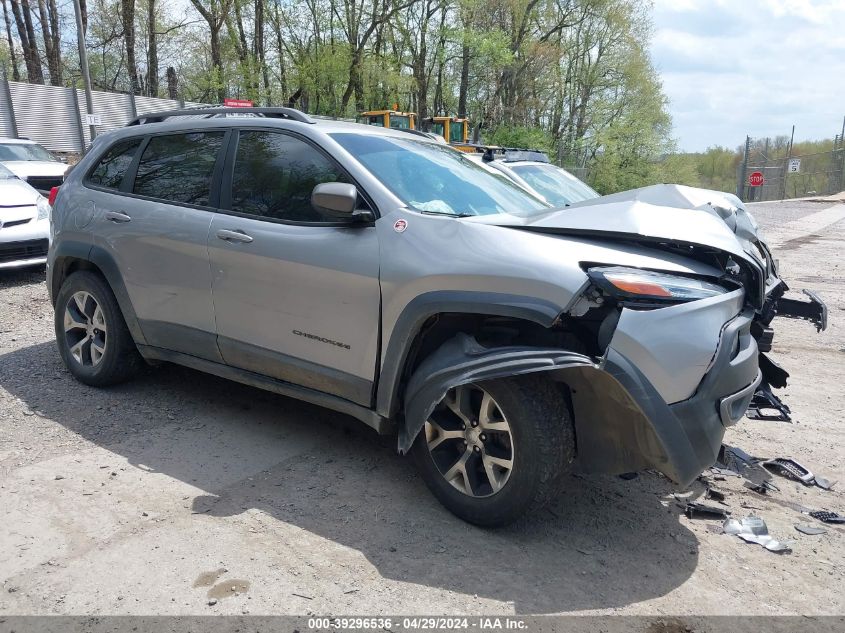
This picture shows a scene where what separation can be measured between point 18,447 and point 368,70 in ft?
99.0

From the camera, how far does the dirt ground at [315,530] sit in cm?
270

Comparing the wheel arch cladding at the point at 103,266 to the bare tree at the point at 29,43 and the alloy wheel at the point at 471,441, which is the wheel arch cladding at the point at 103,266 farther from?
the bare tree at the point at 29,43

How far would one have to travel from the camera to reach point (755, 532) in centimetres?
329

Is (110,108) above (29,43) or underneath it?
underneath

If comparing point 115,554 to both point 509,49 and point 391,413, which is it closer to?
point 391,413

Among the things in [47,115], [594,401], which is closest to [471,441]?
[594,401]

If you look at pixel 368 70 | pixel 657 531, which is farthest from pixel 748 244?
pixel 368 70

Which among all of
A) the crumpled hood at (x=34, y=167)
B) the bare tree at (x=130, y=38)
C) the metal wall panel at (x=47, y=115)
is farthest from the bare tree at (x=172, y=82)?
the crumpled hood at (x=34, y=167)

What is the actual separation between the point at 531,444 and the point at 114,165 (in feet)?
12.1

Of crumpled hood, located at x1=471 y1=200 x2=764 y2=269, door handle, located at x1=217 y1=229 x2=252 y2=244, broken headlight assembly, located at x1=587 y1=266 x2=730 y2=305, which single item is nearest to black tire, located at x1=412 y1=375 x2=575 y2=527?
broken headlight assembly, located at x1=587 y1=266 x2=730 y2=305

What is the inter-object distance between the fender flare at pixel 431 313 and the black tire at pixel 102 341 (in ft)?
7.50

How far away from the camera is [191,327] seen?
13.9 ft

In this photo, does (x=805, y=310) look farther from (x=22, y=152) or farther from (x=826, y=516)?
(x=22, y=152)

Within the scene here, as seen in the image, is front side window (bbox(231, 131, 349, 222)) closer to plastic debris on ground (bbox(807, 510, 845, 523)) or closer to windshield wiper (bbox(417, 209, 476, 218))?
windshield wiper (bbox(417, 209, 476, 218))
